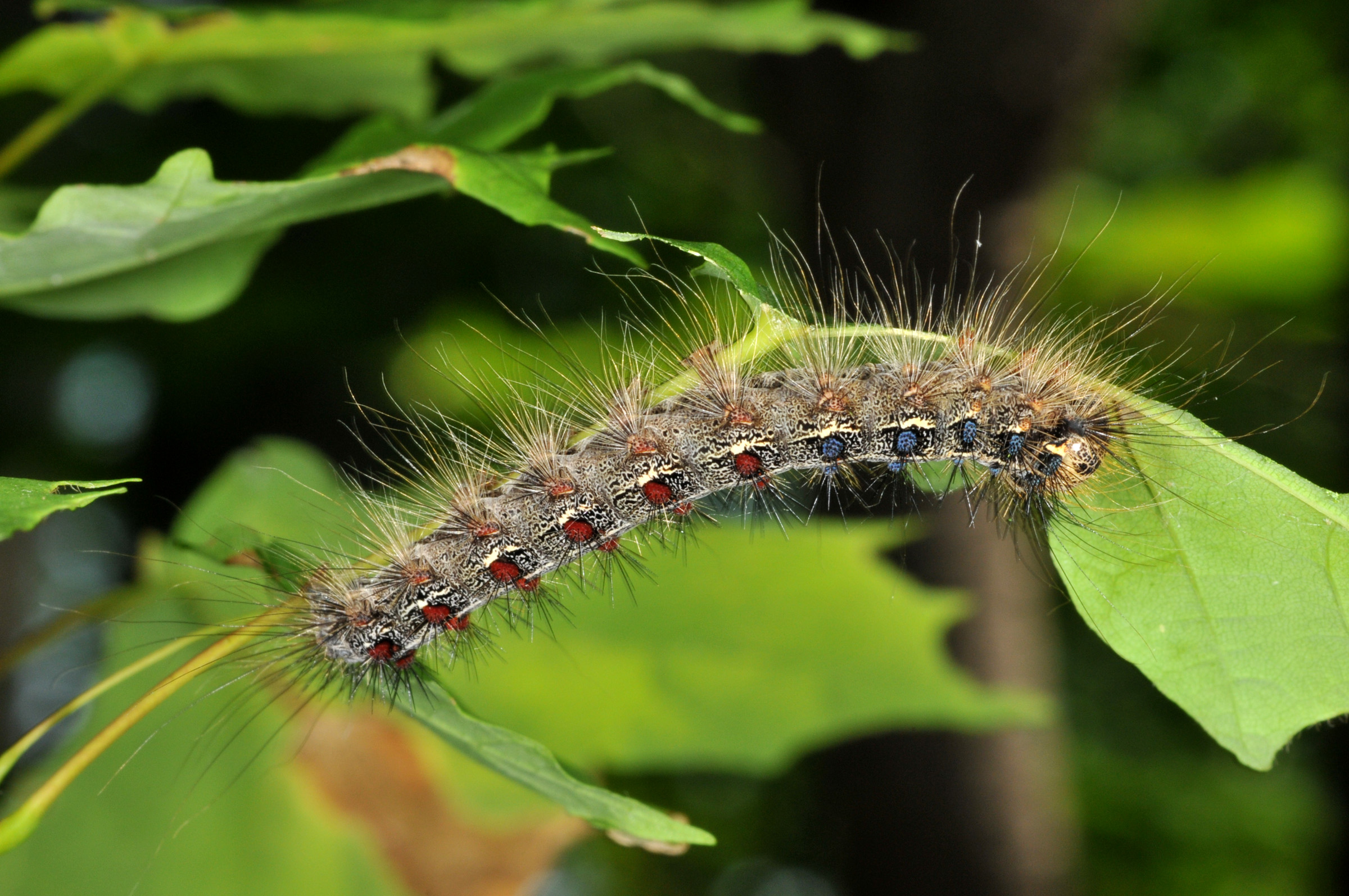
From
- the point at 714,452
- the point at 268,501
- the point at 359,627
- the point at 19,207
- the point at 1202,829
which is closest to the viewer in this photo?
the point at 714,452

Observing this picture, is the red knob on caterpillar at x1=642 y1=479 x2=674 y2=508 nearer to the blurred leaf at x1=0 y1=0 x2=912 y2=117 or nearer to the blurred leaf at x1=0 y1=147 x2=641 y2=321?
the blurred leaf at x1=0 y1=147 x2=641 y2=321

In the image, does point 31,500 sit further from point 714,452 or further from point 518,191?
point 714,452

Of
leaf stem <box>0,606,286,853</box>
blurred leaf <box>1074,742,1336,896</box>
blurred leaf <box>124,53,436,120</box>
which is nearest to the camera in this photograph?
leaf stem <box>0,606,286,853</box>

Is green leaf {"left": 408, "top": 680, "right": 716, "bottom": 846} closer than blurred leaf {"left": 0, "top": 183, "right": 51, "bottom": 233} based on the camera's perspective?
Yes

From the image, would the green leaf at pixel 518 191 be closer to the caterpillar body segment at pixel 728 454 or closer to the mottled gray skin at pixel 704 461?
the caterpillar body segment at pixel 728 454

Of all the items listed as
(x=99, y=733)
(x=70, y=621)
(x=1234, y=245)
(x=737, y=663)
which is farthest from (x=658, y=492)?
(x=1234, y=245)

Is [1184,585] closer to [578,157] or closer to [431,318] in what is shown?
[578,157]

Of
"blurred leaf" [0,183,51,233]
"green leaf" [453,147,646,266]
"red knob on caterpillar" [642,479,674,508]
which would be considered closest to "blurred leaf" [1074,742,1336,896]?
"red knob on caterpillar" [642,479,674,508]
